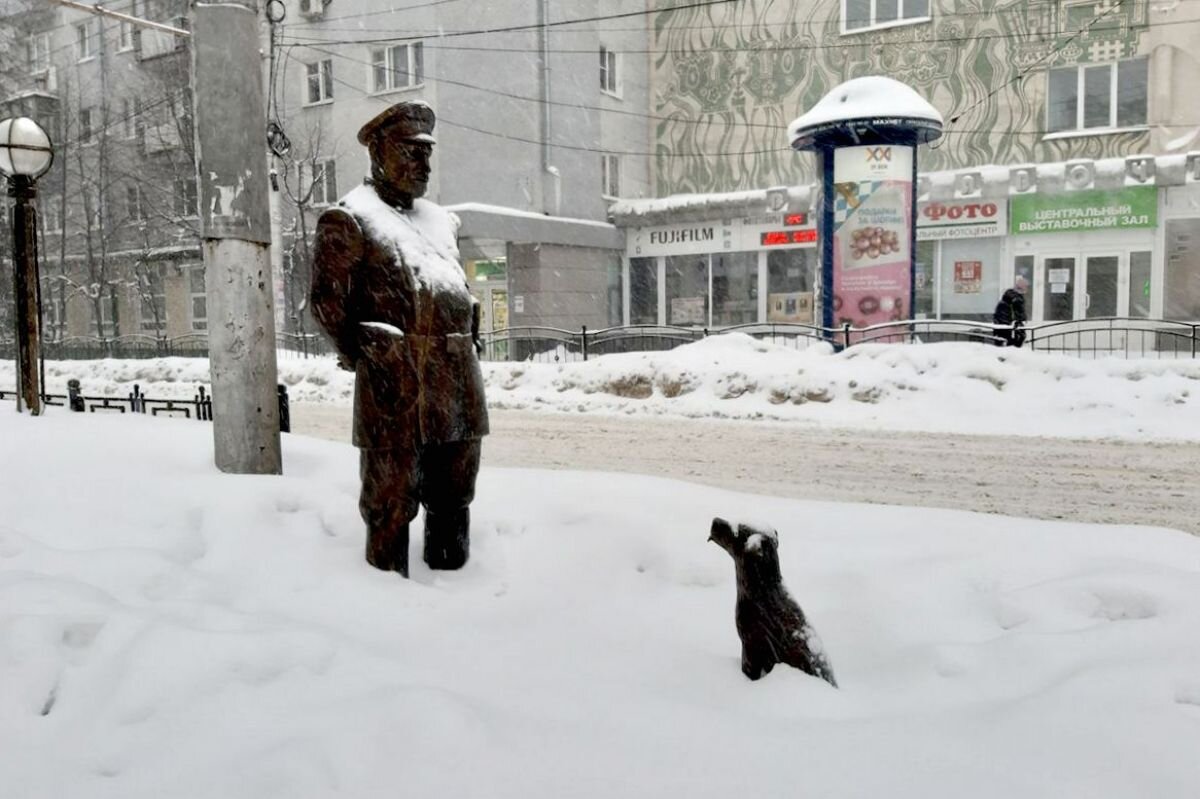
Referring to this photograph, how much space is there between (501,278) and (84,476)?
20.9m

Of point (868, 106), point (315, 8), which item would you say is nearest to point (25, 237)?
point (868, 106)

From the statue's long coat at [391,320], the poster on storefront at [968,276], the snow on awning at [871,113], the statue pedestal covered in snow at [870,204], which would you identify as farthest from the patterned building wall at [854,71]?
the statue's long coat at [391,320]

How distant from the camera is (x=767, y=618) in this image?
3.13m

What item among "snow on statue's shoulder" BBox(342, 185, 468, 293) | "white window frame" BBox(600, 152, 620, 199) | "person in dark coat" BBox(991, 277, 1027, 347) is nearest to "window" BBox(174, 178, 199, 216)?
"white window frame" BBox(600, 152, 620, 199)

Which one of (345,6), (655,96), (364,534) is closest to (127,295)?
(345,6)

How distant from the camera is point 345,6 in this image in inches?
968

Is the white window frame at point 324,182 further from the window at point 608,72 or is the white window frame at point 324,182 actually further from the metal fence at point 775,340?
the window at point 608,72

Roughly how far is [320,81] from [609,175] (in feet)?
27.5

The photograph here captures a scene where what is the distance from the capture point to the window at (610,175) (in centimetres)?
2770

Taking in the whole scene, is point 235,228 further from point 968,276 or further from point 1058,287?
point 1058,287

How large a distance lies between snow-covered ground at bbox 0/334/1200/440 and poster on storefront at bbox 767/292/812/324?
11.7m

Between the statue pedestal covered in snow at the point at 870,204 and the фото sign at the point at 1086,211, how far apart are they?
28.4 ft

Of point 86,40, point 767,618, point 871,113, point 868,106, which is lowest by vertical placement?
point 767,618

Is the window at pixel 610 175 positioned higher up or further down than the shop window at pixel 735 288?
higher up
